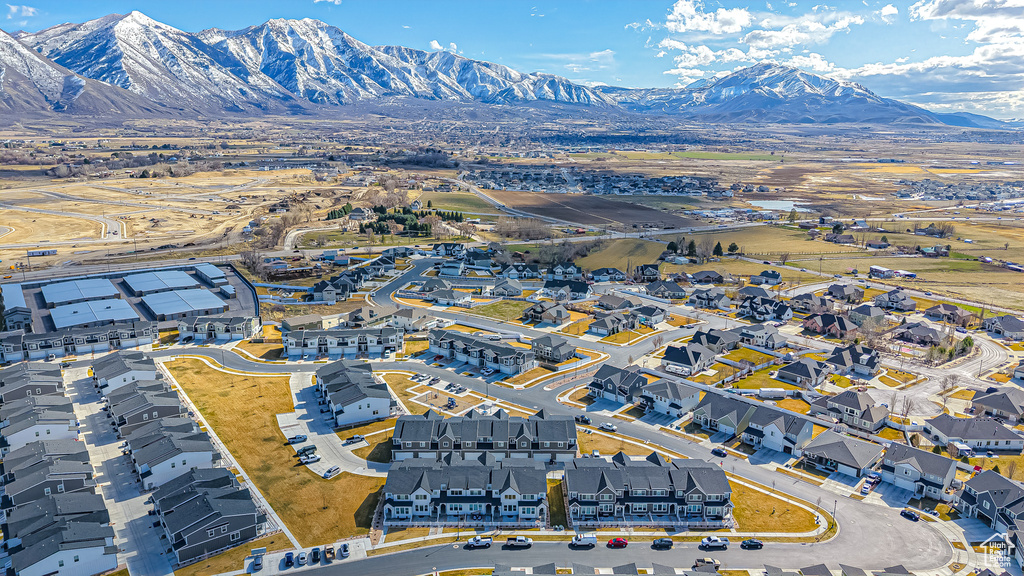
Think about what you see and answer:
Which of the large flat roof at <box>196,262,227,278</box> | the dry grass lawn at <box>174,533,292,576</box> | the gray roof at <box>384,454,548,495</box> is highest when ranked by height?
the large flat roof at <box>196,262,227,278</box>

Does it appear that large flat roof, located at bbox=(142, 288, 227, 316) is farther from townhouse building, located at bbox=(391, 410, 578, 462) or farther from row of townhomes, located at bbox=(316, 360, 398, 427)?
townhouse building, located at bbox=(391, 410, 578, 462)

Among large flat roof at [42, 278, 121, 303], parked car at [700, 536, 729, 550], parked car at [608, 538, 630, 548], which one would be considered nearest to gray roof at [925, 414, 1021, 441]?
parked car at [700, 536, 729, 550]

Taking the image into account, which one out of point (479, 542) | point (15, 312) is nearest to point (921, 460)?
point (479, 542)

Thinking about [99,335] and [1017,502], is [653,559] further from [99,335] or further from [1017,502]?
[99,335]

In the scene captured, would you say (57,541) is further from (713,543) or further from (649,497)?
(713,543)

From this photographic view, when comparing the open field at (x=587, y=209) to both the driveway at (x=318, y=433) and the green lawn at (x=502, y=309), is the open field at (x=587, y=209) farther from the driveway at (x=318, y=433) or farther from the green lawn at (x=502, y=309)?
the driveway at (x=318, y=433)

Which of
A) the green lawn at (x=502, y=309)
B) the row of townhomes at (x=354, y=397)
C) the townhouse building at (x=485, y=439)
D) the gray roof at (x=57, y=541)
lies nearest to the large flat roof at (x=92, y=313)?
the row of townhomes at (x=354, y=397)

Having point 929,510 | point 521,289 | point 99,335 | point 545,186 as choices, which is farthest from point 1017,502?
point 545,186
